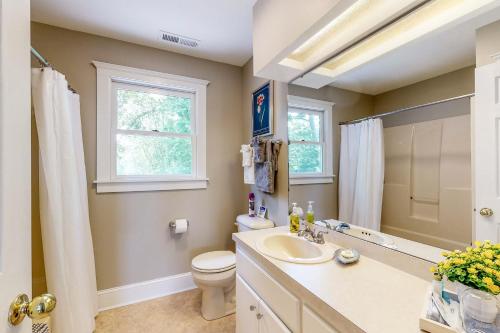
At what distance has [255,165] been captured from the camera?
6.89 feet

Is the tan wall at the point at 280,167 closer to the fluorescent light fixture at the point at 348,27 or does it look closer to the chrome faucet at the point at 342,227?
the fluorescent light fixture at the point at 348,27

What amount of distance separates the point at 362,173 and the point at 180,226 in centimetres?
169

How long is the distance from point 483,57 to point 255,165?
1.56 meters

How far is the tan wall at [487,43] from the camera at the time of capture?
77 cm

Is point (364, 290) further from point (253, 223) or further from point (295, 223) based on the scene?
point (253, 223)

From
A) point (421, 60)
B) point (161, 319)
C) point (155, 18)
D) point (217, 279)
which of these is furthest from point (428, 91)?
point (161, 319)

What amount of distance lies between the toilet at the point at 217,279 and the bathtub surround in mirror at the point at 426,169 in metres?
1.08

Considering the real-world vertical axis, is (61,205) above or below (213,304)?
above

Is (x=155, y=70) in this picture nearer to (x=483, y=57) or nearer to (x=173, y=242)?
(x=173, y=242)

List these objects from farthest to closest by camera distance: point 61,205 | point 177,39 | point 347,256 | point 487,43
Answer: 1. point 177,39
2. point 61,205
3. point 347,256
4. point 487,43

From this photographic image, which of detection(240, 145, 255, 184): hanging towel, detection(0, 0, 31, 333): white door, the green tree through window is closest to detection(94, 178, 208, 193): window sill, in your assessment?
the green tree through window

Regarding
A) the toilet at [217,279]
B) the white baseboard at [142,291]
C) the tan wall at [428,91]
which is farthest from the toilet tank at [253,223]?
the tan wall at [428,91]

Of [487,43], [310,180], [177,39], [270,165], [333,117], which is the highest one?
[177,39]

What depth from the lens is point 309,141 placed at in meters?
1.61
